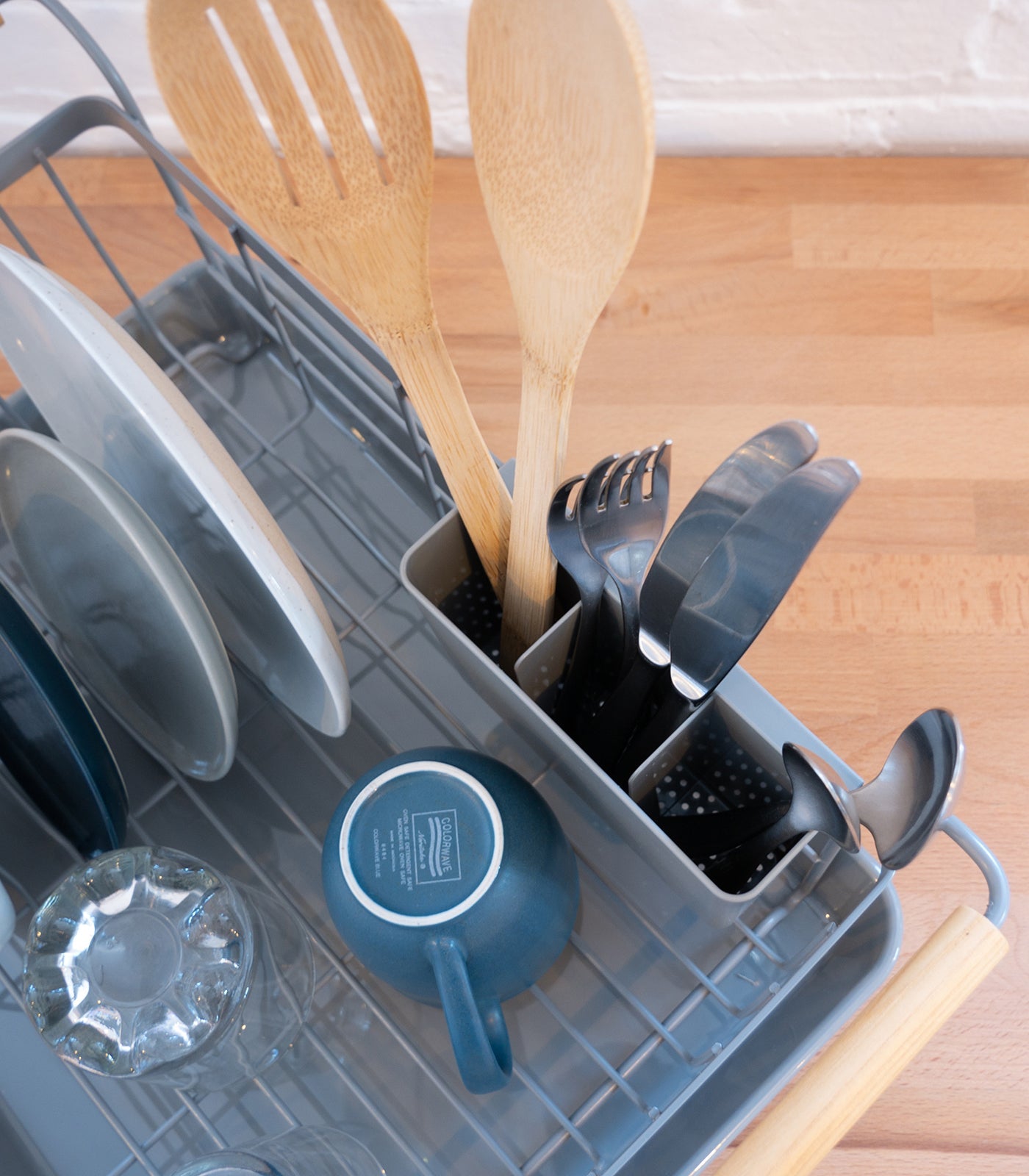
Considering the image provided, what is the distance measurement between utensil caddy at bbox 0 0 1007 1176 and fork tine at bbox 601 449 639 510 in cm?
7

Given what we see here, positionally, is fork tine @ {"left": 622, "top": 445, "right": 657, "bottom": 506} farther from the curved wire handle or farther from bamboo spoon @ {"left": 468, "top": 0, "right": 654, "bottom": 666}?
the curved wire handle

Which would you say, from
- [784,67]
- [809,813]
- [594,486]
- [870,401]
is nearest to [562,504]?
[594,486]

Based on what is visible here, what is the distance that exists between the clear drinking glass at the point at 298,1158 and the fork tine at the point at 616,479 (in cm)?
25

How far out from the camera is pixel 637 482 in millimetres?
355

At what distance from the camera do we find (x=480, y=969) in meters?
0.35

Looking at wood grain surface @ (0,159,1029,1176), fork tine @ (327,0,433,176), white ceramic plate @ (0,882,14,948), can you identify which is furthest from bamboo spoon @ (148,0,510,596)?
wood grain surface @ (0,159,1029,1176)

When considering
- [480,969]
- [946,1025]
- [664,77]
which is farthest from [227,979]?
[664,77]

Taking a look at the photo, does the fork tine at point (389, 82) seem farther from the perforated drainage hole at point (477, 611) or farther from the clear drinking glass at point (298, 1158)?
the clear drinking glass at point (298, 1158)

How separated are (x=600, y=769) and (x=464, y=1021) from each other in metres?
0.09

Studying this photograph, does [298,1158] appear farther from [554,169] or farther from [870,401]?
[870,401]

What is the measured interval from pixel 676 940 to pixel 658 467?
0.20 m

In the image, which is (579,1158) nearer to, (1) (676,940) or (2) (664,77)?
(1) (676,940)

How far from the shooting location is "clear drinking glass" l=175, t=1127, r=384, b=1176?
0.34 m

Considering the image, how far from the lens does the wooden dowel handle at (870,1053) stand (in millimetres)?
290
